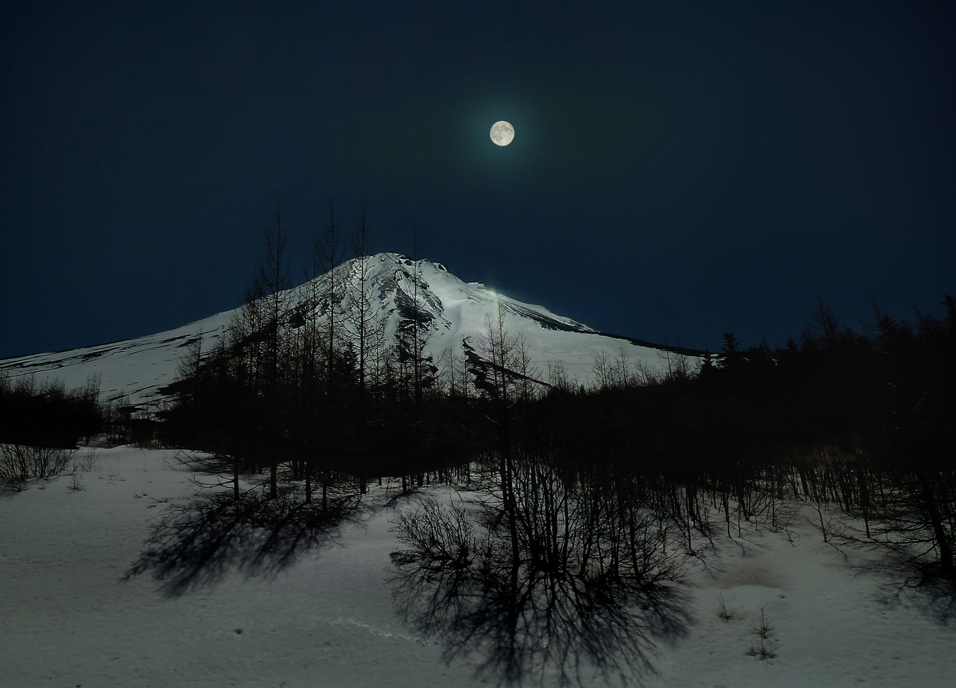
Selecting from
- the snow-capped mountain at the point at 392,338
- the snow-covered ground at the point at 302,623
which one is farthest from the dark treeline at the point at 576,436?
the snow-capped mountain at the point at 392,338

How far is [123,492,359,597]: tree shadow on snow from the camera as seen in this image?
10.7 metres

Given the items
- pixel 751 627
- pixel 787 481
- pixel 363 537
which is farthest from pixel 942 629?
pixel 787 481

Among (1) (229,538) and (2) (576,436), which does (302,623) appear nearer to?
(1) (229,538)

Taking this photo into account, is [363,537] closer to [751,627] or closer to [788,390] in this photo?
[751,627]

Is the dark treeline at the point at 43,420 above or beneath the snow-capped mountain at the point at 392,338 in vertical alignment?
beneath

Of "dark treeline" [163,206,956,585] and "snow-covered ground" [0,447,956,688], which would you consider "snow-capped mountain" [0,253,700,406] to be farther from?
"snow-covered ground" [0,447,956,688]

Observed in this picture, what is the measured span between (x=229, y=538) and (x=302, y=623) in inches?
214

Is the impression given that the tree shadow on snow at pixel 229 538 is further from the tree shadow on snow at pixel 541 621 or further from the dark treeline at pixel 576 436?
the tree shadow on snow at pixel 541 621

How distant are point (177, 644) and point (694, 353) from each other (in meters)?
181

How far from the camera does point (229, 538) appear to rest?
12867mm

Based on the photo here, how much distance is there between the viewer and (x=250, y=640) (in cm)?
830

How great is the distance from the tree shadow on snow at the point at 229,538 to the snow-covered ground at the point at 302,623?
0.18m

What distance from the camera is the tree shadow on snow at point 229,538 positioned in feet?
35.2

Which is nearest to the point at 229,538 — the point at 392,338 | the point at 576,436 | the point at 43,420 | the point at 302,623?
the point at 302,623
